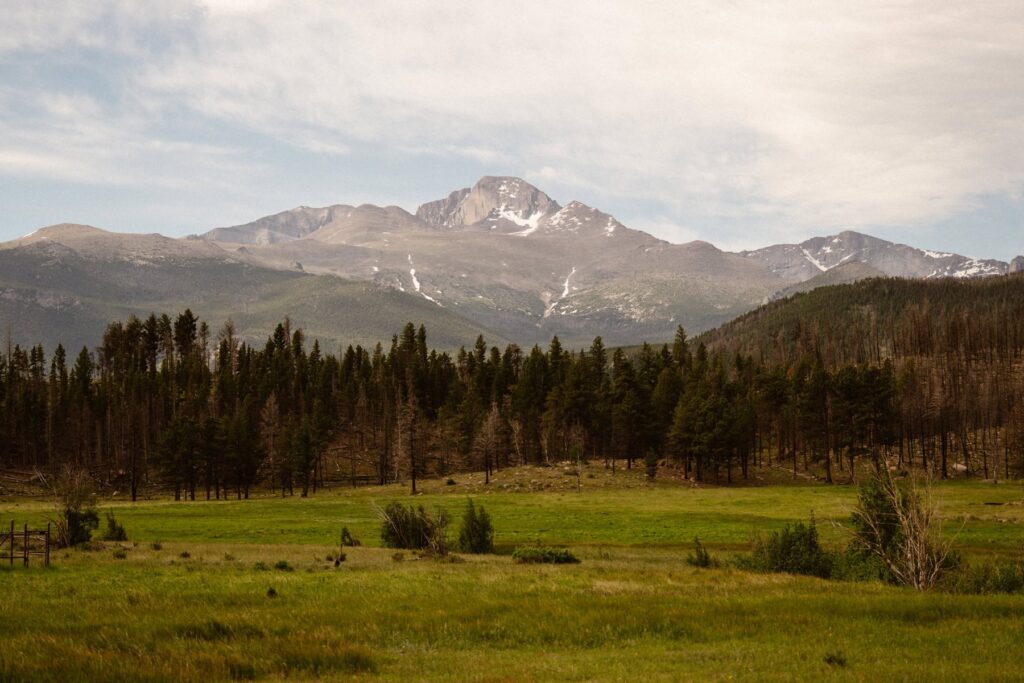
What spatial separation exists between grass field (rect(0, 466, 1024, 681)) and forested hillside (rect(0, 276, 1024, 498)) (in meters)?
73.0

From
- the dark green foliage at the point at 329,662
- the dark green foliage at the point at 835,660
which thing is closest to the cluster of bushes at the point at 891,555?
the dark green foliage at the point at 835,660

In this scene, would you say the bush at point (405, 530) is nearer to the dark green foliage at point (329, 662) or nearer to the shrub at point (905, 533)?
the shrub at point (905, 533)

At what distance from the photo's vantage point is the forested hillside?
4766 inches

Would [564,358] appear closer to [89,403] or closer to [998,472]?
[998,472]

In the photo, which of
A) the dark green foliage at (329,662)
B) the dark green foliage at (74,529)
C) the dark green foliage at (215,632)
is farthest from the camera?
the dark green foliage at (74,529)

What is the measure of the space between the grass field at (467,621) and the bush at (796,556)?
3428mm

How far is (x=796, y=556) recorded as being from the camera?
133 ft

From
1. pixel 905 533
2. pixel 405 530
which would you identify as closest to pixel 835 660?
pixel 905 533

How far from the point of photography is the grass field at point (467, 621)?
62.7 ft

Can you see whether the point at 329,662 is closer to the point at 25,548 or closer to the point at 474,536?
the point at 25,548

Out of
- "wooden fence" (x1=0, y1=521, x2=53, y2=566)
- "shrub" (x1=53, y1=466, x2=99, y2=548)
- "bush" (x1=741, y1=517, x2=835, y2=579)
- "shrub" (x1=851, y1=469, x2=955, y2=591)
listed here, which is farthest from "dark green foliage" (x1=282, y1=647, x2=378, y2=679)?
"shrub" (x1=53, y1=466, x2=99, y2=548)

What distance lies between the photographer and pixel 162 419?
146 metres

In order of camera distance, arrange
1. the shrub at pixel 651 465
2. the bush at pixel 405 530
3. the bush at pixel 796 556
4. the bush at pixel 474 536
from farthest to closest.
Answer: the shrub at pixel 651 465, the bush at pixel 405 530, the bush at pixel 474 536, the bush at pixel 796 556

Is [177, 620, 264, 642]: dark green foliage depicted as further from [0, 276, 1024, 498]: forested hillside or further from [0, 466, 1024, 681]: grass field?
[0, 276, 1024, 498]: forested hillside
